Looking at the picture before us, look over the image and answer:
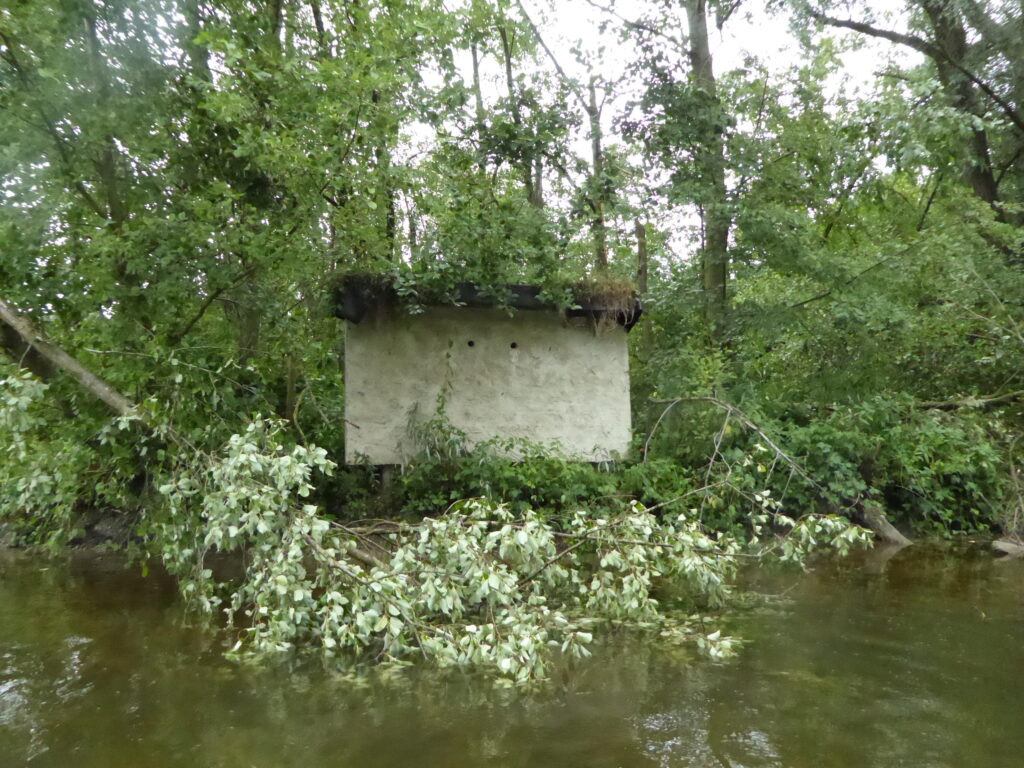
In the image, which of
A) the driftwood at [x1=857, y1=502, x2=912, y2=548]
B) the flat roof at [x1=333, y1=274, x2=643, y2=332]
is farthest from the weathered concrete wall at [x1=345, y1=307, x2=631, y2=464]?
the driftwood at [x1=857, y1=502, x2=912, y2=548]

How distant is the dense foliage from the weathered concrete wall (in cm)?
41

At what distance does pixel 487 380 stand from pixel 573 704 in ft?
19.2

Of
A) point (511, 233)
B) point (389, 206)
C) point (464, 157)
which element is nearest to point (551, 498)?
point (511, 233)

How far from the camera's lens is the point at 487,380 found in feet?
33.1

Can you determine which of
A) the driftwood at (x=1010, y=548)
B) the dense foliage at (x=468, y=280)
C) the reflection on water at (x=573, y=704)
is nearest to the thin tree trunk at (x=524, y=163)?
the dense foliage at (x=468, y=280)

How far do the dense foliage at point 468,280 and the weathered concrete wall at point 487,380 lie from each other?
414 millimetres

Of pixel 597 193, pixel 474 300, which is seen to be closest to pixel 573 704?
pixel 474 300

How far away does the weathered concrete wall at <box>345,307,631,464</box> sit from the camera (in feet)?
31.7

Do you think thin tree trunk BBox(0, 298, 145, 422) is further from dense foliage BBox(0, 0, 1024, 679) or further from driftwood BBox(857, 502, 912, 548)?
driftwood BBox(857, 502, 912, 548)

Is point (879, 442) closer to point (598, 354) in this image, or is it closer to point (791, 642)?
point (598, 354)

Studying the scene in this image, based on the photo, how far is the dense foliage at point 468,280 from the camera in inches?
240

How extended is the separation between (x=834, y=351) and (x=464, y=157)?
5.91 meters

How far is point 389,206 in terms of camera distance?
9.80 metres

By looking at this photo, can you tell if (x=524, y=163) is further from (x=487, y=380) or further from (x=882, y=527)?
(x=882, y=527)
